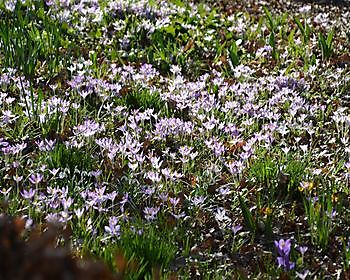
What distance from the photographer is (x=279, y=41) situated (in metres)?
6.19

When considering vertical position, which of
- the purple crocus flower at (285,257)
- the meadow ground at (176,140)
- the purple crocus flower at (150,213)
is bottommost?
the meadow ground at (176,140)

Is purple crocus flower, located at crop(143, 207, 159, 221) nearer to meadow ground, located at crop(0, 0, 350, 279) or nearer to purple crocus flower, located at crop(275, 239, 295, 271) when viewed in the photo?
meadow ground, located at crop(0, 0, 350, 279)

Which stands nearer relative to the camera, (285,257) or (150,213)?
(285,257)

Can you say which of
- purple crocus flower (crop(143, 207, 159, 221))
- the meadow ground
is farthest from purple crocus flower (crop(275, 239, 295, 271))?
purple crocus flower (crop(143, 207, 159, 221))

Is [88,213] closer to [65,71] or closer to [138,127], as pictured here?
[138,127]

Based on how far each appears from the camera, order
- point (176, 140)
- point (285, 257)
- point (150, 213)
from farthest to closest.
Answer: point (176, 140) → point (150, 213) → point (285, 257)

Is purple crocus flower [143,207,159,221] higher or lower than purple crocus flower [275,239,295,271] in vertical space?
lower

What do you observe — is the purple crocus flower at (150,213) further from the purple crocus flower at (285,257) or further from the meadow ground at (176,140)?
the purple crocus flower at (285,257)

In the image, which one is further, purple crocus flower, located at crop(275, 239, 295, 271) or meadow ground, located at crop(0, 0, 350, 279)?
meadow ground, located at crop(0, 0, 350, 279)

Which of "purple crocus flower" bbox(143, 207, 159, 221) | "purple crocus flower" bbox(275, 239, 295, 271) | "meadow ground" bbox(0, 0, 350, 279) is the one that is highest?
"purple crocus flower" bbox(275, 239, 295, 271)

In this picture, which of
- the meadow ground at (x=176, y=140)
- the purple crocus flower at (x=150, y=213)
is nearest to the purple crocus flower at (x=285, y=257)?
the meadow ground at (x=176, y=140)

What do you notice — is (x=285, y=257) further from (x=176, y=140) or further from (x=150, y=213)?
(x=176, y=140)

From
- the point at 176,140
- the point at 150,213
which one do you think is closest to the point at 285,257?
the point at 150,213

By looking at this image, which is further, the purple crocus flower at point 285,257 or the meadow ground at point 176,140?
the meadow ground at point 176,140
